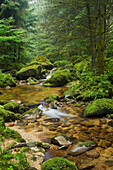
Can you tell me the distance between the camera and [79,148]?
3096 millimetres

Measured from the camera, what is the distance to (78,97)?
23.6 feet

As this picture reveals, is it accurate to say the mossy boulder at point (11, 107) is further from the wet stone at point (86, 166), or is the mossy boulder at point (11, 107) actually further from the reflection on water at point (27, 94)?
the wet stone at point (86, 166)

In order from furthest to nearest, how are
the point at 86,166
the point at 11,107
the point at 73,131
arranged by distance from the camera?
the point at 11,107 → the point at 73,131 → the point at 86,166

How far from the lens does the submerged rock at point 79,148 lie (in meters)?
3.00

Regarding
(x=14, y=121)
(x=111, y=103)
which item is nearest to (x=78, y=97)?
(x=111, y=103)

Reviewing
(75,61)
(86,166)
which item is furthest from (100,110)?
(75,61)

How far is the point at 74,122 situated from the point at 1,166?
10.8 feet

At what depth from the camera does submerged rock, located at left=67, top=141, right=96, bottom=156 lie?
300cm

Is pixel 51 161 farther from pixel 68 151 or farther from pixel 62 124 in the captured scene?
pixel 62 124

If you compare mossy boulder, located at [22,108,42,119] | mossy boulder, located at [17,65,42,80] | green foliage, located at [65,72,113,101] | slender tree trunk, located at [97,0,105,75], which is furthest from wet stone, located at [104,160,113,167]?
mossy boulder, located at [17,65,42,80]

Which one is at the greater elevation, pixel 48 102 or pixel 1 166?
pixel 1 166

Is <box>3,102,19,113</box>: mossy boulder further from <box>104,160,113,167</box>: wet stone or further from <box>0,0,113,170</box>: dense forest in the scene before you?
<box>104,160,113,167</box>: wet stone

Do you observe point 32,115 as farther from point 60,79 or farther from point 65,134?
point 60,79

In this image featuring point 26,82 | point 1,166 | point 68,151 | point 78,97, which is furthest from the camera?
point 26,82
